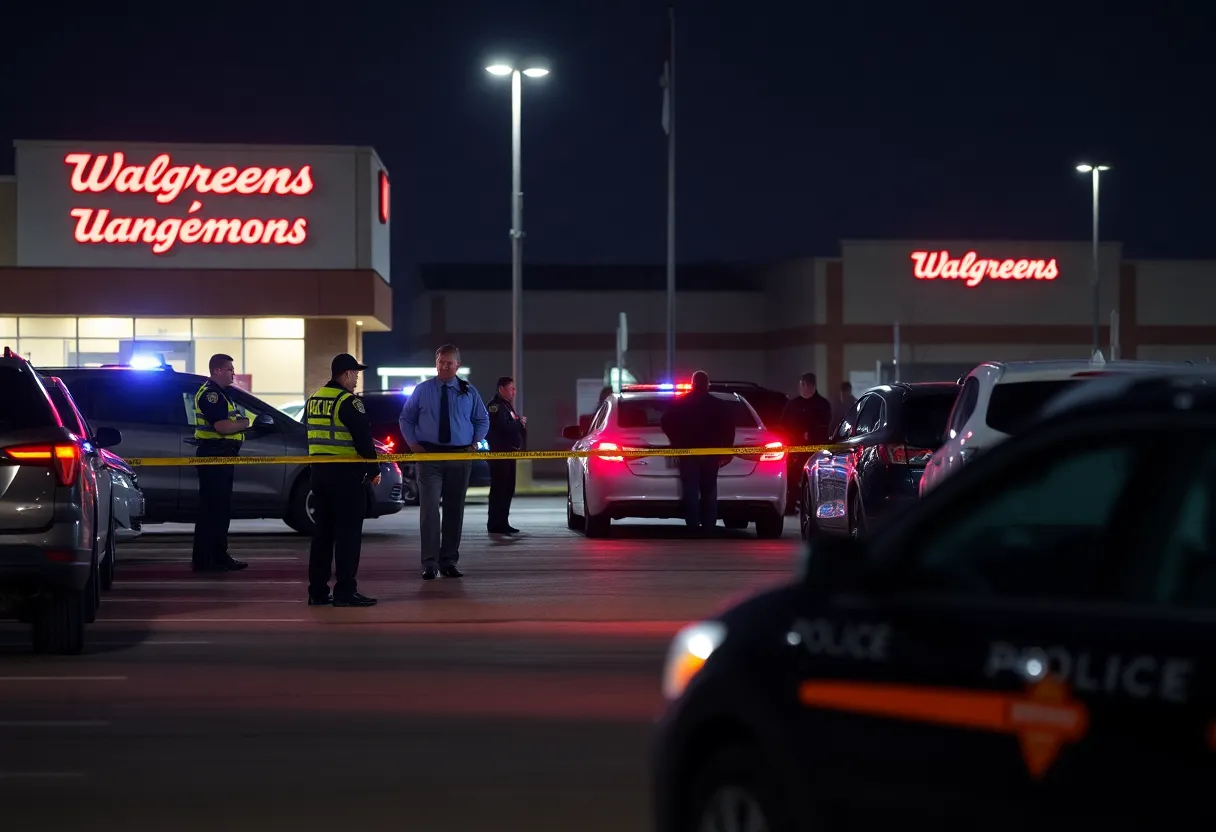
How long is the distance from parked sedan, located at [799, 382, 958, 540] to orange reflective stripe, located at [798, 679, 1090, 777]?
10.2 m

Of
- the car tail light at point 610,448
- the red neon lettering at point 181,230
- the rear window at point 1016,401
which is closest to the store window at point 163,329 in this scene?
the red neon lettering at point 181,230

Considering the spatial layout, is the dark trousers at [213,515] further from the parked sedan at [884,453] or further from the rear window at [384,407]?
the rear window at [384,407]

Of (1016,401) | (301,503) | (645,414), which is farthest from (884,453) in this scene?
(301,503)

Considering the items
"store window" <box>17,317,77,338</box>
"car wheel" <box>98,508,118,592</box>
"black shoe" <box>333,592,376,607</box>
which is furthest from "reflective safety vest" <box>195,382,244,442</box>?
"store window" <box>17,317,77,338</box>

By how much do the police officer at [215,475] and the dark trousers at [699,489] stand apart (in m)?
4.81

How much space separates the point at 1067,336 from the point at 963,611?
61.4m

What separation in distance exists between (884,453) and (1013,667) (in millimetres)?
11888

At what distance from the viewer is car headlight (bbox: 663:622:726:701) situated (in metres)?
4.59

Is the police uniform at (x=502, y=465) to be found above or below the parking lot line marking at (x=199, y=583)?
above

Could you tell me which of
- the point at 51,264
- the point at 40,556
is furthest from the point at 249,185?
the point at 40,556

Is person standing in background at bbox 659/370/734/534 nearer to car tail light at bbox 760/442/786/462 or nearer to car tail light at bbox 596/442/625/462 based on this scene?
car tail light at bbox 760/442/786/462

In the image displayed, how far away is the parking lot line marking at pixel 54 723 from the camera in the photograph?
866 centimetres

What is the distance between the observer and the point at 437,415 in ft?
50.9

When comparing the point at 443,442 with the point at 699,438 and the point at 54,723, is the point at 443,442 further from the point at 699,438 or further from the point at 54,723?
the point at 54,723
